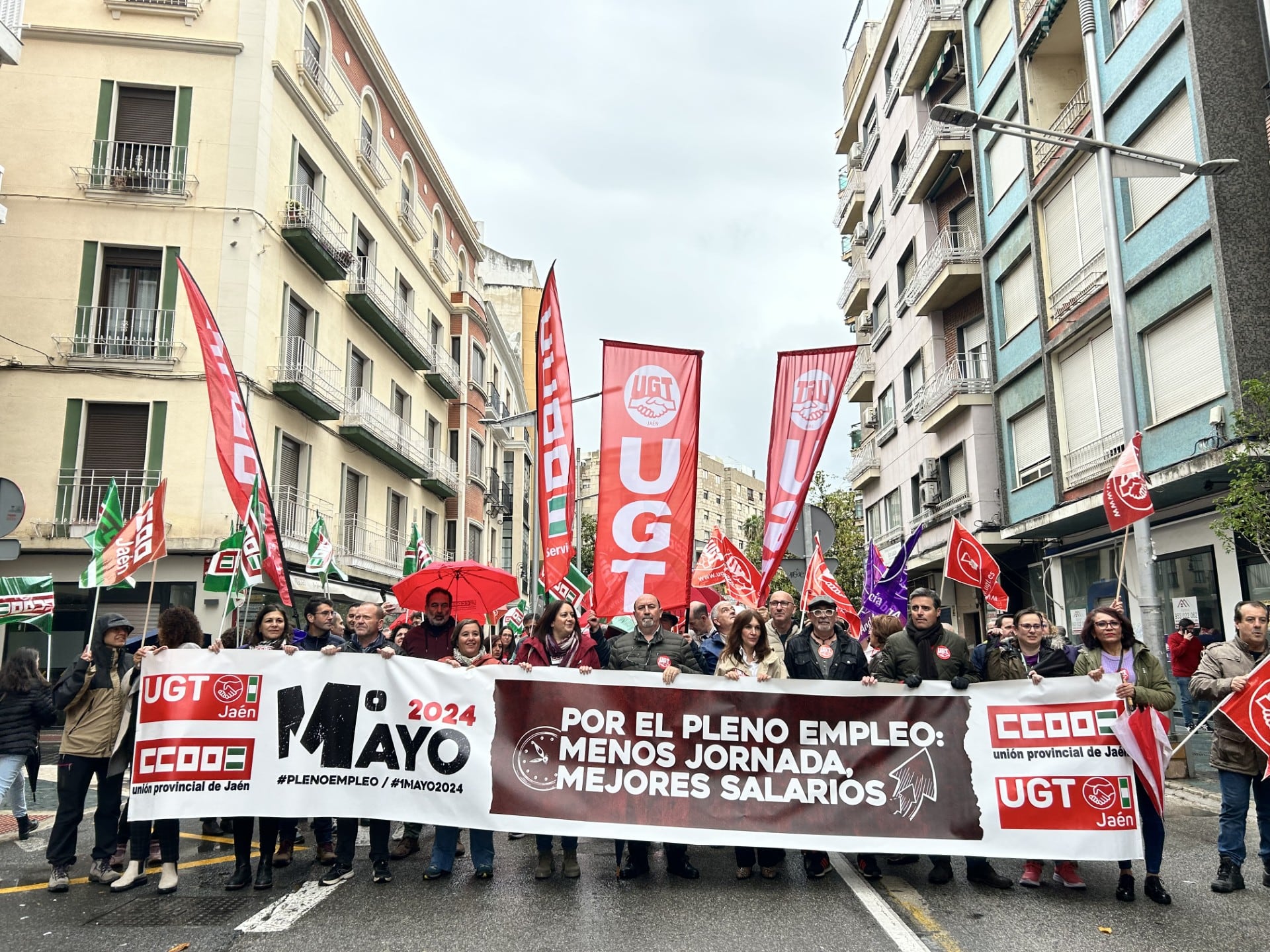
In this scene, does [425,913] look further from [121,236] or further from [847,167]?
[847,167]

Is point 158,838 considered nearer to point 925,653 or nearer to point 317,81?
point 925,653

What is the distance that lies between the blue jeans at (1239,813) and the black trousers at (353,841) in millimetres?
5259

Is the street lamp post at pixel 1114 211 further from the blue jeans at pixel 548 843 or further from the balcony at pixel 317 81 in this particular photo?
the balcony at pixel 317 81

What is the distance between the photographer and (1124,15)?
17328mm

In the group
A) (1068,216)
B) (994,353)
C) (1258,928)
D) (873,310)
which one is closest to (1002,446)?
(994,353)

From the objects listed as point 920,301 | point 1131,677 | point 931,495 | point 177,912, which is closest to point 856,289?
point 920,301

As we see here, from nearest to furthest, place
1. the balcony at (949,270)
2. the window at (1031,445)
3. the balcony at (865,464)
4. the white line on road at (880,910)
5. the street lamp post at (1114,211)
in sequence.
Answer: the white line on road at (880,910), the street lamp post at (1114,211), the window at (1031,445), the balcony at (949,270), the balcony at (865,464)

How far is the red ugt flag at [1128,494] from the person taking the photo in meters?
9.60

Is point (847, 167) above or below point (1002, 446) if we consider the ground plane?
above

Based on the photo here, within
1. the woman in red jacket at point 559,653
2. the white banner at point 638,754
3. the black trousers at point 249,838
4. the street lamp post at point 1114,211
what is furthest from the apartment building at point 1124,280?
the black trousers at point 249,838

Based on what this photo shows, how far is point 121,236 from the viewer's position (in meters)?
19.8

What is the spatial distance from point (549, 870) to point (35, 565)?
53.9 feet

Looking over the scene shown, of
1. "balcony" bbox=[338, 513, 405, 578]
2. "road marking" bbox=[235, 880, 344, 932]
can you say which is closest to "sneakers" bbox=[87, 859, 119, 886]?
"road marking" bbox=[235, 880, 344, 932]

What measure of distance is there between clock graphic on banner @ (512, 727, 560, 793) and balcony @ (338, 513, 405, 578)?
750 inches
